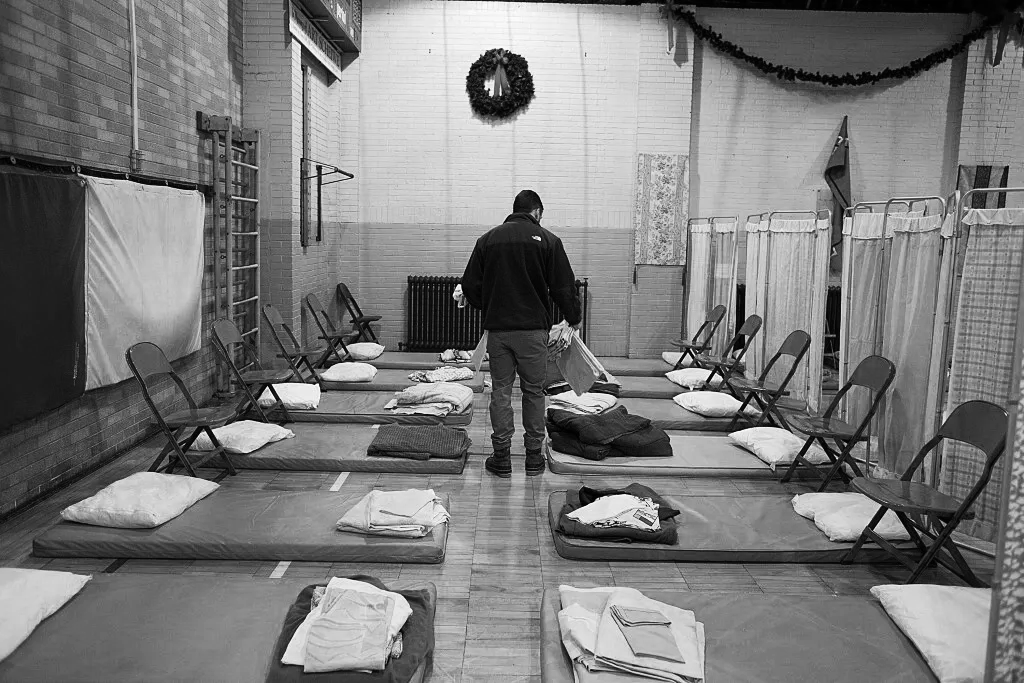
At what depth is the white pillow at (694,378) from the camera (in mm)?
8381

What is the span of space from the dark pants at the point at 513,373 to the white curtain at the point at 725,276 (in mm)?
3669

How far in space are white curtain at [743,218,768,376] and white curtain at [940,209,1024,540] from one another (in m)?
3.25

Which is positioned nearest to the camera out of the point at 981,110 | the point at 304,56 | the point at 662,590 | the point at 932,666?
the point at 932,666

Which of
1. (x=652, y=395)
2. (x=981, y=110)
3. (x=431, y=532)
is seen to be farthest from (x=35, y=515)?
(x=981, y=110)

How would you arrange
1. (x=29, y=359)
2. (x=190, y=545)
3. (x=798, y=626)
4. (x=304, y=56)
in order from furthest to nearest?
(x=304, y=56) → (x=29, y=359) → (x=190, y=545) → (x=798, y=626)

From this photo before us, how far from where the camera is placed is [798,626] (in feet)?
11.2

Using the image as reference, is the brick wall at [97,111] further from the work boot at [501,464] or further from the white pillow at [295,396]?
the work boot at [501,464]

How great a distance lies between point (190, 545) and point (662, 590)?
2.30m

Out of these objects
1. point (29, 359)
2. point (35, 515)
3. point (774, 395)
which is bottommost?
point (35, 515)

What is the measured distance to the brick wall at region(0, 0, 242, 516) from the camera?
4.61m

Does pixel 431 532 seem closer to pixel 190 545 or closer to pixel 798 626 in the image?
pixel 190 545

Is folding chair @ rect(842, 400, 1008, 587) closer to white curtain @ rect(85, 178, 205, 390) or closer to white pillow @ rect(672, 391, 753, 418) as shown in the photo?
white pillow @ rect(672, 391, 753, 418)

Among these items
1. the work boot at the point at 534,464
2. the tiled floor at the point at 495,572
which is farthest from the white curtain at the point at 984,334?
the work boot at the point at 534,464

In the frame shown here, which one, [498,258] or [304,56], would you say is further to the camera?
[304,56]
